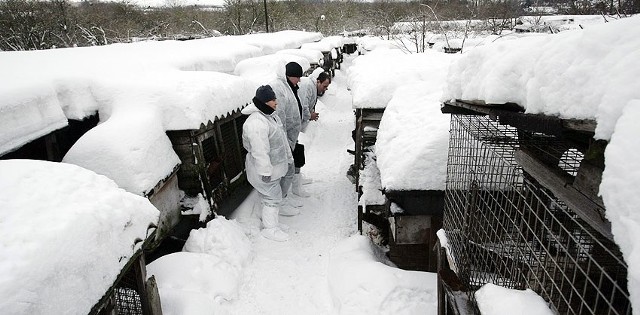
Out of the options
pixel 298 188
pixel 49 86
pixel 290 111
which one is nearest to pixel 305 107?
pixel 290 111

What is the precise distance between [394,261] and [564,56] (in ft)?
11.2

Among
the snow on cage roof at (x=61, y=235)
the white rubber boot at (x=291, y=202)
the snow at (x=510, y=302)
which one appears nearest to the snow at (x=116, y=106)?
the snow on cage roof at (x=61, y=235)

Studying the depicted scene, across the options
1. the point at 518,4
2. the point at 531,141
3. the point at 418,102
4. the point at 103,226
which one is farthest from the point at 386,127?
the point at 518,4

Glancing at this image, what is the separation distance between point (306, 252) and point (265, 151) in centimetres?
149

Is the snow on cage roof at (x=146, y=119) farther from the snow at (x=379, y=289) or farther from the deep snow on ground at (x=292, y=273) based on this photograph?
the snow at (x=379, y=289)

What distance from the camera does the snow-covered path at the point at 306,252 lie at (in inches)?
155

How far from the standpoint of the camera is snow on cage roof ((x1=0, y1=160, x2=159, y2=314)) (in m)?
1.68

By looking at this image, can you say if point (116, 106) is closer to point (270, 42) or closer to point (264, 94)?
point (264, 94)

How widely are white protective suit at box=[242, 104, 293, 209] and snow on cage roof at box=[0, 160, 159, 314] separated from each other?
222 cm

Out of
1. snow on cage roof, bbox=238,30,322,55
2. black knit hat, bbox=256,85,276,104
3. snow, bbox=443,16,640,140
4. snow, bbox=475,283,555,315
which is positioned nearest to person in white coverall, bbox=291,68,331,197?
black knit hat, bbox=256,85,276,104

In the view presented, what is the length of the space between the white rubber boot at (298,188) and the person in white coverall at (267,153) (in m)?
1.06

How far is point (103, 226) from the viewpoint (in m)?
2.23

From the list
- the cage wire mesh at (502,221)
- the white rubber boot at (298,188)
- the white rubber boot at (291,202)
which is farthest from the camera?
the white rubber boot at (298,188)

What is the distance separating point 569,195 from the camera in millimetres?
1440
